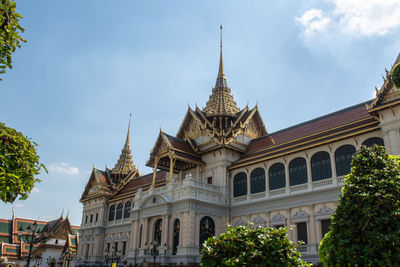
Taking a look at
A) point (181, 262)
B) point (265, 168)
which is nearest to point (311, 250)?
point (265, 168)

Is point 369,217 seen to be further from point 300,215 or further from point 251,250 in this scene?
point 300,215

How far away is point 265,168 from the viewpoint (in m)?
28.0

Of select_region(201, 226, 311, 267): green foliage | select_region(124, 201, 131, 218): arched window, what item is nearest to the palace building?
select_region(124, 201, 131, 218): arched window

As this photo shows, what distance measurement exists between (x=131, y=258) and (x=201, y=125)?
13.7 m

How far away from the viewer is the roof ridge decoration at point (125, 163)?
50.9 metres

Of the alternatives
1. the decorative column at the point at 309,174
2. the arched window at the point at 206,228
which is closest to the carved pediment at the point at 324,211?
the decorative column at the point at 309,174

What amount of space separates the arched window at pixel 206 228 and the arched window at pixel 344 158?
35.2 ft

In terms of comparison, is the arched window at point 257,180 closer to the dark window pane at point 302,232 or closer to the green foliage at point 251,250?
the dark window pane at point 302,232

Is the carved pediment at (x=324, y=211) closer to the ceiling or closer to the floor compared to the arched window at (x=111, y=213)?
closer to the floor

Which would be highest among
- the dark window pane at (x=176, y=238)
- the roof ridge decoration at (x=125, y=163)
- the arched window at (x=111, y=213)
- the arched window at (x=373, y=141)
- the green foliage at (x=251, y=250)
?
the roof ridge decoration at (x=125, y=163)

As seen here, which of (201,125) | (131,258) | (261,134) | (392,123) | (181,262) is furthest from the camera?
(261,134)

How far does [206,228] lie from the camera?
91.9 ft

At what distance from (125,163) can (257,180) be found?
28.6m

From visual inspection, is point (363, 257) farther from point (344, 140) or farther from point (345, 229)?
point (344, 140)
